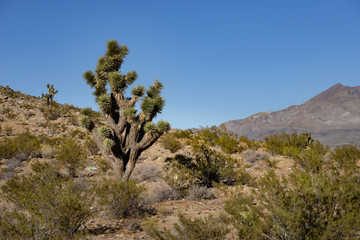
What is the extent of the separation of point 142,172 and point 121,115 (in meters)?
3.28

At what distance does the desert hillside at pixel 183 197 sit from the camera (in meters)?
3.30

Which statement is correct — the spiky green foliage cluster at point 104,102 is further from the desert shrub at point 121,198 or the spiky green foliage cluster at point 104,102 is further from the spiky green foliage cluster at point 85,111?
the desert shrub at point 121,198

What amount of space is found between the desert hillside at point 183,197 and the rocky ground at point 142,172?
4cm

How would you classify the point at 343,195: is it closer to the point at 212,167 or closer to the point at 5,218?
the point at 5,218

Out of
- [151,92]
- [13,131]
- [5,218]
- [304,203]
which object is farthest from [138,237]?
[13,131]

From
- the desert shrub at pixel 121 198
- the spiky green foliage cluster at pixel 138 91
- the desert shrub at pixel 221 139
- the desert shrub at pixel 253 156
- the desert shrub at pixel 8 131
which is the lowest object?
the desert shrub at pixel 253 156

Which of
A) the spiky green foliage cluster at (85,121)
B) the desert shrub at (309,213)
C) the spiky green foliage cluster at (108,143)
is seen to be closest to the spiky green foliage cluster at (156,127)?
the spiky green foliage cluster at (108,143)

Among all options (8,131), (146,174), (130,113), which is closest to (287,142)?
(146,174)

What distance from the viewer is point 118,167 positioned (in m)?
8.03

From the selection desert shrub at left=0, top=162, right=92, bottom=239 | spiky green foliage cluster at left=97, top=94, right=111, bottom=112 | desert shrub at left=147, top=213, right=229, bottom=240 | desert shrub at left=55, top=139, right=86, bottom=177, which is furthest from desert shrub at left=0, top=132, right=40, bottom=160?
desert shrub at left=147, top=213, right=229, bottom=240

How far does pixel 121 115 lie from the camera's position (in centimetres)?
873

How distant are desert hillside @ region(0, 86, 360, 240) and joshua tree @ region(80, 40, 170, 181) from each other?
1014mm

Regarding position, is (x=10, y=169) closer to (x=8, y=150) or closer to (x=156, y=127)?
(x=8, y=150)

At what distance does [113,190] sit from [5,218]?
7.41ft
